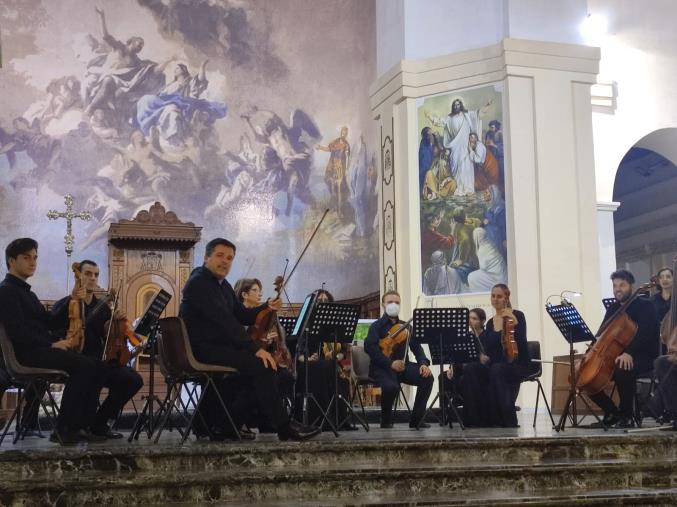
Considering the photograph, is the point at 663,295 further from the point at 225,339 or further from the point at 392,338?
the point at 225,339

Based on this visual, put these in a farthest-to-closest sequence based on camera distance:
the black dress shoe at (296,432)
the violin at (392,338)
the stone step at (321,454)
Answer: the violin at (392,338), the black dress shoe at (296,432), the stone step at (321,454)

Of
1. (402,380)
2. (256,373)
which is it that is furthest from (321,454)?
(402,380)

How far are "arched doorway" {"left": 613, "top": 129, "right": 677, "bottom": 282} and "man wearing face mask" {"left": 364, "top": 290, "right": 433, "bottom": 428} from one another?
10.8 metres

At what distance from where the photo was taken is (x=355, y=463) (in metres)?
6.23

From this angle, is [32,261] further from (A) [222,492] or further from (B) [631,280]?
(B) [631,280]

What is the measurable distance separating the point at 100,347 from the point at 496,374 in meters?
3.67

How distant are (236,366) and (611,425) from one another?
3.78m

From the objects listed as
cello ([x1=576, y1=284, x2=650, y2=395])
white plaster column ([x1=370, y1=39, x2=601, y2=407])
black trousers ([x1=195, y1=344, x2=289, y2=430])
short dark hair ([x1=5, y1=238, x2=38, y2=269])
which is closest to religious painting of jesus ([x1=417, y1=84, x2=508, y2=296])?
white plaster column ([x1=370, y1=39, x2=601, y2=407])

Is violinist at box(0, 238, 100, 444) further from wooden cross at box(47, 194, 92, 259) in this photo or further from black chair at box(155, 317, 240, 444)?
wooden cross at box(47, 194, 92, 259)

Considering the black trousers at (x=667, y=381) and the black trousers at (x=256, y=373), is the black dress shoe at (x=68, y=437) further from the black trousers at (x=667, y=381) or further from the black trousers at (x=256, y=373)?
the black trousers at (x=667, y=381)

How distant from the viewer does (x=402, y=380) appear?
906cm

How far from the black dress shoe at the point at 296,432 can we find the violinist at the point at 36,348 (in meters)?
1.50

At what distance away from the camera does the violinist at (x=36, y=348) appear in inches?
257

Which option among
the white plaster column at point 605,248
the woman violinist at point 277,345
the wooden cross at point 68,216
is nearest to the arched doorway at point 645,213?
the white plaster column at point 605,248
